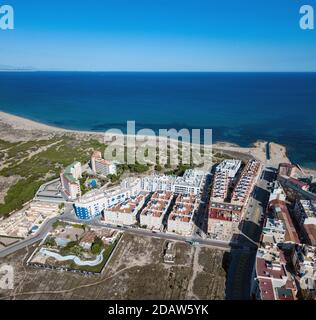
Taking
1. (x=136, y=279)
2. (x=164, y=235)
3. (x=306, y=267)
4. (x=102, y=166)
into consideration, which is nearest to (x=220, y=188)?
(x=164, y=235)

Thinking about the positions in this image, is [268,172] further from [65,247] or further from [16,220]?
[16,220]

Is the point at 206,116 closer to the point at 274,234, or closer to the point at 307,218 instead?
the point at 307,218

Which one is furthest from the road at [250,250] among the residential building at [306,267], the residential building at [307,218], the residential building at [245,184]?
the residential building at [307,218]

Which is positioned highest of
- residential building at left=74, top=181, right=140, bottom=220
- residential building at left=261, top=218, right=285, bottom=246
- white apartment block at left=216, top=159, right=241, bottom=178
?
white apartment block at left=216, top=159, right=241, bottom=178

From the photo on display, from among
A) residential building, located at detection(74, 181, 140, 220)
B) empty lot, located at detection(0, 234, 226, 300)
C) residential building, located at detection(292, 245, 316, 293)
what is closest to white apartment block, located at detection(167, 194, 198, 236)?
empty lot, located at detection(0, 234, 226, 300)

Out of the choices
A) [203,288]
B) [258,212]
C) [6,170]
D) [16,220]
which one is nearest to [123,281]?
[203,288]

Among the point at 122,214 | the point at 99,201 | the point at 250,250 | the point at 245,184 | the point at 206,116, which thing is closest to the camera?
the point at 250,250

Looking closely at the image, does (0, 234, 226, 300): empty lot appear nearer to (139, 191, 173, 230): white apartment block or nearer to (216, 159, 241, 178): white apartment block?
(139, 191, 173, 230): white apartment block

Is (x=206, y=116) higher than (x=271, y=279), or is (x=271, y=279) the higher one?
(x=206, y=116)

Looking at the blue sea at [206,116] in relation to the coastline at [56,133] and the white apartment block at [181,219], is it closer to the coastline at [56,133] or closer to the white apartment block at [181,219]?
the coastline at [56,133]
